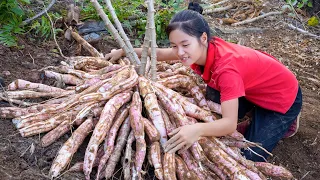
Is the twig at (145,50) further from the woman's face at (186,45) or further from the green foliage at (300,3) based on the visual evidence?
the green foliage at (300,3)

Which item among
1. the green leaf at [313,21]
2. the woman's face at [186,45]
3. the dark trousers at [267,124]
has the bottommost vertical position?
the dark trousers at [267,124]

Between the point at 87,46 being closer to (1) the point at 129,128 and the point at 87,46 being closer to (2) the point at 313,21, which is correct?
(1) the point at 129,128

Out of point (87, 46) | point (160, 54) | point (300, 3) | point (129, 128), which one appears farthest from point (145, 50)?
point (300, 3)

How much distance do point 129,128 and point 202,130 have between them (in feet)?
1.46

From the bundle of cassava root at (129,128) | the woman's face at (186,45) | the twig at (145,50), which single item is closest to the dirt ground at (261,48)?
the bundle of cassava root at (129,128)

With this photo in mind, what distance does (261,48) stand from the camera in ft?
14.3

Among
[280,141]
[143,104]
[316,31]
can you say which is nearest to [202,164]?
[143,104]

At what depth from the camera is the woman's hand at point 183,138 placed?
2.01 meters

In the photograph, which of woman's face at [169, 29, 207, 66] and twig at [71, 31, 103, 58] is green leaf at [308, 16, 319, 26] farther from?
woman's face at [169, 29, 207, 66]

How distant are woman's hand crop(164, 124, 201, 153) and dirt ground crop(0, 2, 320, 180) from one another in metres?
0.51

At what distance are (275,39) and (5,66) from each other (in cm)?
318

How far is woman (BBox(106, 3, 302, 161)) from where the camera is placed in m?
2.06

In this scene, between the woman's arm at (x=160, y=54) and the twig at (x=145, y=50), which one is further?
the woman's arm at (x=160, y=54)

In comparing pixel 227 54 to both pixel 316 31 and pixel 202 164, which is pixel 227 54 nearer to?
pixel 202 164
